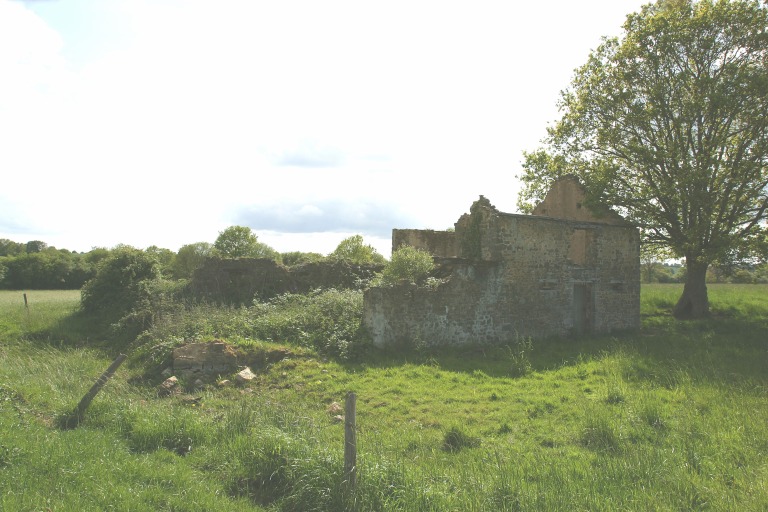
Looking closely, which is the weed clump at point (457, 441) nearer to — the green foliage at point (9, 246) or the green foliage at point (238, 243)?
the green foliage at point (238, 243)

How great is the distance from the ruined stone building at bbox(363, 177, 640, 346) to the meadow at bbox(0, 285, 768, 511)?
1.56 m

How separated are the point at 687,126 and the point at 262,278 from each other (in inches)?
695

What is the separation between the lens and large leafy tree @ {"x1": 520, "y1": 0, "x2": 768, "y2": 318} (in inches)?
720

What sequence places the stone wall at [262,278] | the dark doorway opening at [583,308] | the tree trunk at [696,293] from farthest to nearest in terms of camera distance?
1. the tree trunk at [696,293]
2. the dark doorway opening at [583,308]
3. the stone wall at [262,278]

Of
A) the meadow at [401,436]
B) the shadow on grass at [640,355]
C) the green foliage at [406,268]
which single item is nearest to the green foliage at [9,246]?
the meadow at [401,436]

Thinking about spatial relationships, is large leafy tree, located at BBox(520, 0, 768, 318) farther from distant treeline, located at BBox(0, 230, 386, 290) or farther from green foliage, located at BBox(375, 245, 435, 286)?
distant treeline, located at BBox(0, 230, 386, 290)

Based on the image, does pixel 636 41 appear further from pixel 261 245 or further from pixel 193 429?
pixel 261 245

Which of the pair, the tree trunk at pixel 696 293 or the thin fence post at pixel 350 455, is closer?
the thin fence post at pixel 350 455

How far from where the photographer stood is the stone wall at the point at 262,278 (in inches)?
711

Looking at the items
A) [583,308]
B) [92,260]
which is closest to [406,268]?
[583,308]

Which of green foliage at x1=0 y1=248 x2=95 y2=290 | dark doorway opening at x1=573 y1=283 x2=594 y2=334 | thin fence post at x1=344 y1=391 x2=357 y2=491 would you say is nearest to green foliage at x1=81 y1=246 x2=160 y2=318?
thin fence post at x1=344 y1=391 x2=357 y2=491

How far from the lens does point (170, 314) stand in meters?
15.2

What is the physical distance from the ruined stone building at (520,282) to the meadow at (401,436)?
1561 mm

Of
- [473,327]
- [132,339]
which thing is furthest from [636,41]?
[132,339]
